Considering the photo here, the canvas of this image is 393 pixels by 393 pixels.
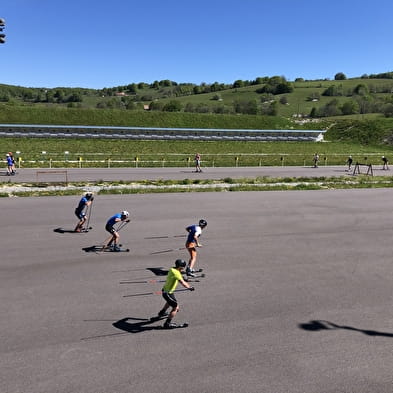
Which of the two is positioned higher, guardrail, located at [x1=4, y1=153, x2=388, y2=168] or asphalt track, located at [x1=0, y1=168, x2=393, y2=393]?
guardrail, located at [x1=4, y1=153, x2=388, y2=168]

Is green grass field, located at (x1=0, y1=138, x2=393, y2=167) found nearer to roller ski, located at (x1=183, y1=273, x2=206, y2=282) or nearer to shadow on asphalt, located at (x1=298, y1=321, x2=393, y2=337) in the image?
roller ski, located at (x1=183, y1=273, x2=206, y2=282)

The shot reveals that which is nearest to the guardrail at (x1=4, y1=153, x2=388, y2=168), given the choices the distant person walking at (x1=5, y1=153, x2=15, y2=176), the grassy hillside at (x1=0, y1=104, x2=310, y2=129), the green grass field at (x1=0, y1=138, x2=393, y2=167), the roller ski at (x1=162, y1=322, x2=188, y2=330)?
the green grass field at (x1=0, y1=138, x2=393, y2=167)

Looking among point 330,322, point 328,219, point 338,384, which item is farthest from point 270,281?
point 328,219

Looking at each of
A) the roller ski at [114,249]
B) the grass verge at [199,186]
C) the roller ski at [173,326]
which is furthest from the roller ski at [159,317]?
the grass verge at [199,186]

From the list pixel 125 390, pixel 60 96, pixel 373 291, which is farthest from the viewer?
pixel 60 96

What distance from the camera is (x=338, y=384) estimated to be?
7000 millimetres

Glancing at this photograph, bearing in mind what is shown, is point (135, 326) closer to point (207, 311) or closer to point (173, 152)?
point (207, 311)

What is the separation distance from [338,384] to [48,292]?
305 inches

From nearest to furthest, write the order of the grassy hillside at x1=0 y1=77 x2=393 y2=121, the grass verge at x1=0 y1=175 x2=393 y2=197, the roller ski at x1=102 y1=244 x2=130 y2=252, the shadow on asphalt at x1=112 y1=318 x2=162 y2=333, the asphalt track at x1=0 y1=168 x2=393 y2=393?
the asphalt track at x1=0 y1=168 x2=393 y2=393 < the shadow on asphalt at x1=112 y1=318 x2=162 y2=333 < the roller ski at x1=102 y1=244 x2=130 y2=252 < the grass verge at x1=0 y1=175 x2=393 y2=197 < the grassy hillside at x1=0 y1=77 x2=393 y2=121

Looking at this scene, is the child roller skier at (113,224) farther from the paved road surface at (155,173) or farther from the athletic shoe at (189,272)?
the paved road surface at (155,173)

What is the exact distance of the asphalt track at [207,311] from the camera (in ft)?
23.3

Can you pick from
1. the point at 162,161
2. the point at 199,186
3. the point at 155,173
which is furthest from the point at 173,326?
the point at 162,161

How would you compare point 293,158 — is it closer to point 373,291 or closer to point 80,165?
point 80,165

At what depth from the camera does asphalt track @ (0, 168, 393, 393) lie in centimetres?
709
